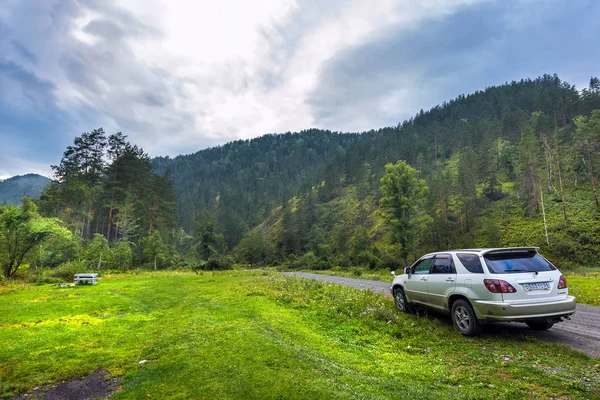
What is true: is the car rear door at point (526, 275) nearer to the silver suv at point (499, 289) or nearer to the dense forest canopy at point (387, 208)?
the silver suv at point (499, 289)

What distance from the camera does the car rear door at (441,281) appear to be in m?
8.23

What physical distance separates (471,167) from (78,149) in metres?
75.1

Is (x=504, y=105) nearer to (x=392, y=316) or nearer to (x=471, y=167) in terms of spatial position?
(x=471, y=167)

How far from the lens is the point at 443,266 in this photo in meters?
8.78

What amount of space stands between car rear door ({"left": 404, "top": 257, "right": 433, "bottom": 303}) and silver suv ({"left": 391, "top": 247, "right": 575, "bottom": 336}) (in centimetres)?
39

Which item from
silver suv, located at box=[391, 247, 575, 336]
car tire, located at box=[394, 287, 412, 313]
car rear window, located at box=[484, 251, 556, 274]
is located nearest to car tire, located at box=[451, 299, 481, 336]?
silver suv, located at box=[391, 247, 575, 336]

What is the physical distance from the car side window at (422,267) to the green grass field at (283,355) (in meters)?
1.51

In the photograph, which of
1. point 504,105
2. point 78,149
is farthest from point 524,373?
point 504,105

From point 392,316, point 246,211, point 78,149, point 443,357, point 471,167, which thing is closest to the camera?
point 443,357

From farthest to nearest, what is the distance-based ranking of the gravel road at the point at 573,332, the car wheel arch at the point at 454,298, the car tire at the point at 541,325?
the car tire at the point at 541,325 < the car wheel arch at the point at 454,298 < the gravel road at the point at 573,332

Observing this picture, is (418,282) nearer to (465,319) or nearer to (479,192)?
(465,319)

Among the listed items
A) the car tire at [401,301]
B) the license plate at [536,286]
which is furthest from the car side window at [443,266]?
the car tire at [401,301]

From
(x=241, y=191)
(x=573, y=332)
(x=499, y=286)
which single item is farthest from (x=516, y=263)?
(x=241, y=191)

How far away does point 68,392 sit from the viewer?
5105 millimetres
